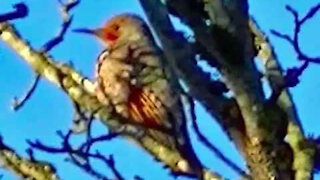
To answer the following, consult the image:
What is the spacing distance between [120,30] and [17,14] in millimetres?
3326

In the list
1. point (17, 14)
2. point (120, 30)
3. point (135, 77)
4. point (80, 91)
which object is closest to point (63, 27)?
point (80, 91)

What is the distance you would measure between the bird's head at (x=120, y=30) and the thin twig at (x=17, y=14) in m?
3.04

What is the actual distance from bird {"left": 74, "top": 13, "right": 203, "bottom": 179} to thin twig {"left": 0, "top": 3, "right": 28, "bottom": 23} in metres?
1.18

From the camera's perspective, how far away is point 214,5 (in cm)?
214

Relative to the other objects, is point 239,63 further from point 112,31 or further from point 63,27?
point 112,31

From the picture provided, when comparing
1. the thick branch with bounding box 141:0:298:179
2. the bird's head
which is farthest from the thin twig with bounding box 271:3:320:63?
the bird's head

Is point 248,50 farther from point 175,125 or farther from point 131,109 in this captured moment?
point 131,109

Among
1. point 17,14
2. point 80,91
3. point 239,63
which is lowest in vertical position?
point 17,14

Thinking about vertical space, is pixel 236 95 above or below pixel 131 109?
below

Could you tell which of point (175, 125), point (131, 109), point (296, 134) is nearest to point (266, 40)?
point (175, 125)

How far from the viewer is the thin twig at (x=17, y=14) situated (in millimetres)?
1622

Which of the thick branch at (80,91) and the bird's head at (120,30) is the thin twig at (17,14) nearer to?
the thick branch at (80,91)

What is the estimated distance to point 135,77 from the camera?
13.1 feet

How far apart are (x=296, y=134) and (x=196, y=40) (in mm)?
413
